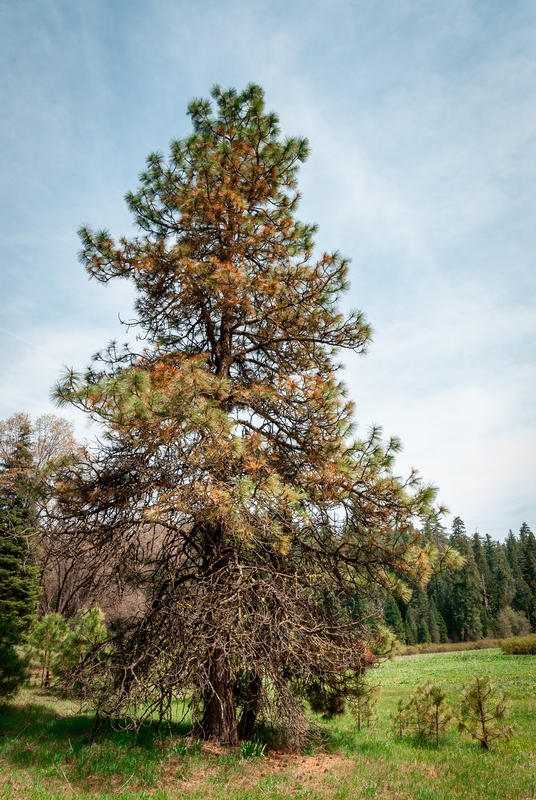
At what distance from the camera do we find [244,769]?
206 inches

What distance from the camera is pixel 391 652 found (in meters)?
6.35

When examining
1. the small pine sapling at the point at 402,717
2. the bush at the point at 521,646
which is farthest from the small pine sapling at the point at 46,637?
the bush at the point at 521,646

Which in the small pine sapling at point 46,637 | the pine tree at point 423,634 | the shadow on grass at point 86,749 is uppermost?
the small pine sapling at point 46,637

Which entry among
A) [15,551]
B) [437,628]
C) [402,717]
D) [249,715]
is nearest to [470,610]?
[437,628]

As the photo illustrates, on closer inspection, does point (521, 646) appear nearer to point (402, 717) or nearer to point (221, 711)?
point (402, 717)

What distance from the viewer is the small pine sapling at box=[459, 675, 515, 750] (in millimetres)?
7000

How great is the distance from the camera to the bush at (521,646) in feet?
91.2

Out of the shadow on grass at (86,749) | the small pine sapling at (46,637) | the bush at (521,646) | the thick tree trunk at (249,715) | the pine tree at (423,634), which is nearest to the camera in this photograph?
the shadow on grass at (86,749)

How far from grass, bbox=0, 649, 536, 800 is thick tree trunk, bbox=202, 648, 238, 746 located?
0.27 metres

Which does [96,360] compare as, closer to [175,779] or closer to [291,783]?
[175,779]

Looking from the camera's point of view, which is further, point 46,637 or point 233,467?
point 46,637

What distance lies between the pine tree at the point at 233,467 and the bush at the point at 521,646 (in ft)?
91.4

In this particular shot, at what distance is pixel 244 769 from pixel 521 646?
98.5 ft

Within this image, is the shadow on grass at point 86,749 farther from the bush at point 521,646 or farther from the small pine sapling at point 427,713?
the bush at point 521,646
